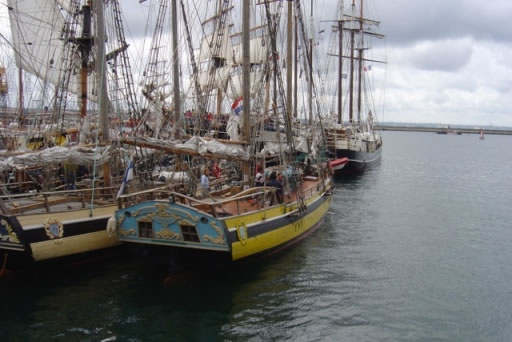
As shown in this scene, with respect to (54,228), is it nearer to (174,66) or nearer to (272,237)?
(272,237)

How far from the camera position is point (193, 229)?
13250 mm

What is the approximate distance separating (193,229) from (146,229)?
151cm

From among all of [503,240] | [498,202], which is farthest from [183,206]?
[498,202]

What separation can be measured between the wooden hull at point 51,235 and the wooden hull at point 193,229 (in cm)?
148

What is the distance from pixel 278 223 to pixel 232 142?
3556mm

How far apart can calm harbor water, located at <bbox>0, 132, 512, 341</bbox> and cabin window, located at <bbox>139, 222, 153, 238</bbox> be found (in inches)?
61.3

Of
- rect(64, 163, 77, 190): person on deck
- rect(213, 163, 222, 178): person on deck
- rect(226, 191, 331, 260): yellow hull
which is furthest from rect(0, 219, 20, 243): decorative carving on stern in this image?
rect(213, 163, 222, 178): person on deck

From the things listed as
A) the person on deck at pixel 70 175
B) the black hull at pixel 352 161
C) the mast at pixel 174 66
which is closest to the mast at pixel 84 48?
the person on deck at pixel 70 175

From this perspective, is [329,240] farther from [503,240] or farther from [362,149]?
[362,149]

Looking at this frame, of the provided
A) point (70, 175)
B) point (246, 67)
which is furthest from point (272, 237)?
point (70, 175)

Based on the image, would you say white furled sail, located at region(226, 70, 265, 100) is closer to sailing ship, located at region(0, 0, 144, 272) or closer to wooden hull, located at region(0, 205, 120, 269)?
sailing ship, located at region(0, 0, 144, 272)

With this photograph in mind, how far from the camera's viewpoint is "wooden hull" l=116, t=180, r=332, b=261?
1308cm

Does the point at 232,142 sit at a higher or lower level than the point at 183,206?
higher

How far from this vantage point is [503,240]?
21047 mm
